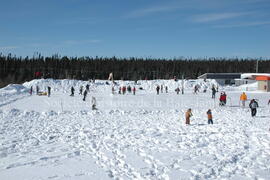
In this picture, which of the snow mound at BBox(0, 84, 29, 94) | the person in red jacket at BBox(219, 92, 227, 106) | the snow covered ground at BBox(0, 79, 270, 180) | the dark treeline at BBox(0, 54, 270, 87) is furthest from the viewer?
the dark treeline at BBox(0, 54, 270, 87)

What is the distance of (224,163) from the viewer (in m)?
7.97

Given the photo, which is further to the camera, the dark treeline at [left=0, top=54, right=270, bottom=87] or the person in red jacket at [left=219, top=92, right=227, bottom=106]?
the dark treeline at [left=0, top=54, right=270, bottom=87]

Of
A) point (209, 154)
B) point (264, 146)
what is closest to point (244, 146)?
point (264, 146)

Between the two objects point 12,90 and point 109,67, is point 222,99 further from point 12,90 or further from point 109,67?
point 109,67

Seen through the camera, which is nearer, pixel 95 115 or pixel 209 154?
pixel 209 154

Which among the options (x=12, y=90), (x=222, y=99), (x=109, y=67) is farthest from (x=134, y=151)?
(x=109, y=67)

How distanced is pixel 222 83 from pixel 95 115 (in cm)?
4784

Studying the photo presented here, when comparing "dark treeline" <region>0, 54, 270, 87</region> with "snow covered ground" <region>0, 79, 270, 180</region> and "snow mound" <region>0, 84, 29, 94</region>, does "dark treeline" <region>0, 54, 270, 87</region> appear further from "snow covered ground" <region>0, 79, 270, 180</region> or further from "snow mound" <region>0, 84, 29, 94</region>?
"snow covered ground" <region>0, 79, 270, 180</region>

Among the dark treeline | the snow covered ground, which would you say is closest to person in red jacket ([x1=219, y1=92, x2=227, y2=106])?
the snow covered ground

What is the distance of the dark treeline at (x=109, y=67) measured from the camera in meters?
84.8

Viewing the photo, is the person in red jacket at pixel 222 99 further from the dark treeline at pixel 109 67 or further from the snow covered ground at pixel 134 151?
the dark treeline at pixel 109 67

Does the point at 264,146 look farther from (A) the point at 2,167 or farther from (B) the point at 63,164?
(A) the point at 2,167

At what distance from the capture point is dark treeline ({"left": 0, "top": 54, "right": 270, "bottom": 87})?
84.8 m

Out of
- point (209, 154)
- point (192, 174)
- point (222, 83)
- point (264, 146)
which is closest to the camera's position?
point (192, 174)
